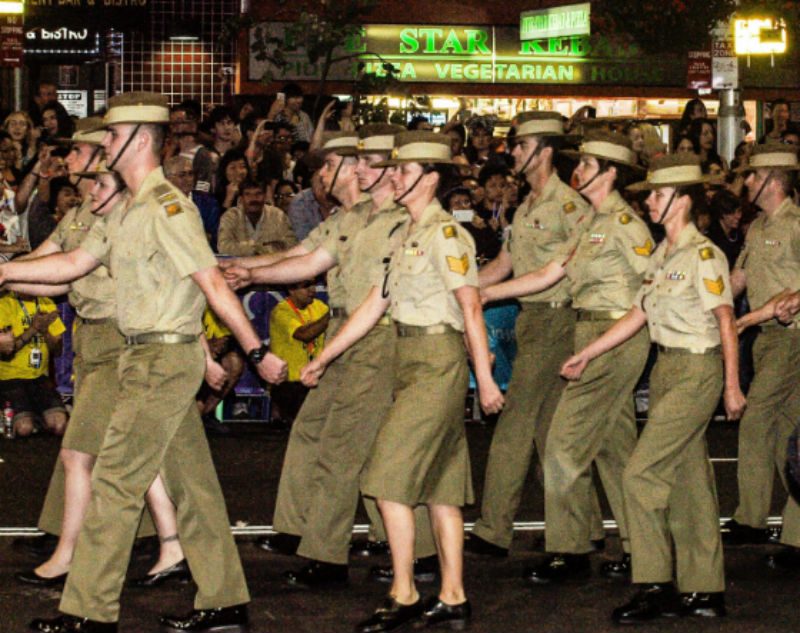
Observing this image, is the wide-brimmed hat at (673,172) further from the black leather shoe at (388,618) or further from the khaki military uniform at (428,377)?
the black leather shoe at (388,618)

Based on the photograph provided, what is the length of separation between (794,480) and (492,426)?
8755mm

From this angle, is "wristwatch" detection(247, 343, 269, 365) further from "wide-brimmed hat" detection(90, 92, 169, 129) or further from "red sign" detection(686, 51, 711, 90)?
"red sign" detection(686, 51, 711, 90)

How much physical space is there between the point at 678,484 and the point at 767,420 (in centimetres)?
193

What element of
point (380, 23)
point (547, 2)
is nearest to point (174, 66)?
point (380, 23)

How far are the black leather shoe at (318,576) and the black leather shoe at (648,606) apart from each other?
4.93ft

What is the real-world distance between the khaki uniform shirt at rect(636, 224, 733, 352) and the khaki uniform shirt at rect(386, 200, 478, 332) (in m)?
1.02

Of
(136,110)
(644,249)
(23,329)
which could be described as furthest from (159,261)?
(23,329)

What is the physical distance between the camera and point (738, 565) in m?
10.3

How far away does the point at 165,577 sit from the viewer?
954cm

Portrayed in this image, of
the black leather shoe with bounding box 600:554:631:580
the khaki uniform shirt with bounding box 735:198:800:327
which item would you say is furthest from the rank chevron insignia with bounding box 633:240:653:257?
the black leather shoe with bounding box 600:554:631:580

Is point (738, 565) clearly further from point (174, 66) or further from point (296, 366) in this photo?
point (174, 66)

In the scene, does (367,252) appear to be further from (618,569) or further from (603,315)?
(618,569)

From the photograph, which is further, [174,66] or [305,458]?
[174,66]

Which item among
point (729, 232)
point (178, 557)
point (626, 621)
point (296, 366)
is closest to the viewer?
point (626, 621)
